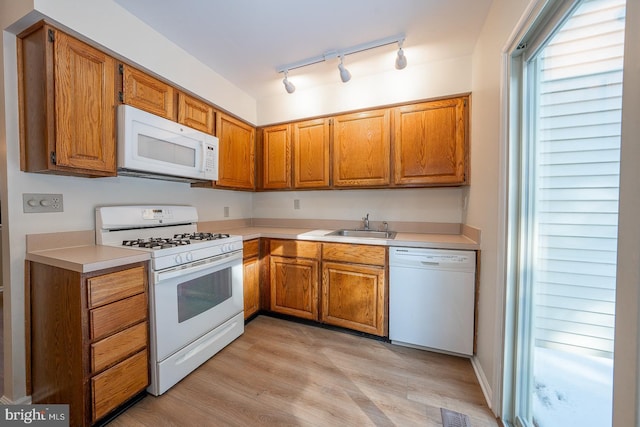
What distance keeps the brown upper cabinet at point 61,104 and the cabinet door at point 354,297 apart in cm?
186

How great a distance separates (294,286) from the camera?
2.42 m

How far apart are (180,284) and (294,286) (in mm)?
1054

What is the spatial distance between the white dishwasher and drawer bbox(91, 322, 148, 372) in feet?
5.73

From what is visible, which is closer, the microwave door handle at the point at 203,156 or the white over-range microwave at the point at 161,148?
the white over-range microwave at the point at 161,148

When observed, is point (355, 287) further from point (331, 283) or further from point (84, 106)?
point (84, 106)

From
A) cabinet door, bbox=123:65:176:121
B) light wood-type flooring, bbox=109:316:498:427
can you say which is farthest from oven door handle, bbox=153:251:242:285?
cabinet door, bbox=123:65:176:121

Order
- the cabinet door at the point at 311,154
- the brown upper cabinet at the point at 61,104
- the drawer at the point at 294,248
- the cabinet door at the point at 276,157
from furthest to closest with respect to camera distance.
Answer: the cabinet door at the point at 276,157
the cabinet door at the point at 311,154
the drawer at the point at 294,248
the brown upper cabinet at the point at 61,104

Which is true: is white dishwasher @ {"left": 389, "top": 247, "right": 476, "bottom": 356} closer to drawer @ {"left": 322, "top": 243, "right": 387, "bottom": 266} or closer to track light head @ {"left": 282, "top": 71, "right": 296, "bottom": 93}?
drawer @ {"left": 322, "top": 243, "right": 387, "bottom": 266}

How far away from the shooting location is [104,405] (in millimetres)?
1291

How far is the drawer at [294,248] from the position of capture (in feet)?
7.64

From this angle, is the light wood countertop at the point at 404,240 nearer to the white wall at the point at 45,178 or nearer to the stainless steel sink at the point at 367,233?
the stainless steel sink at the point at 367,233

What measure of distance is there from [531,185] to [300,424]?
5.68 feet

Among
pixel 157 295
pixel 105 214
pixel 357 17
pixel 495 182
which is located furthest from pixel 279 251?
pixel 357 17

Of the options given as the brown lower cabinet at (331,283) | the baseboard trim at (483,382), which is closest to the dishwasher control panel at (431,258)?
the brown lower cabinet at (331,283)
